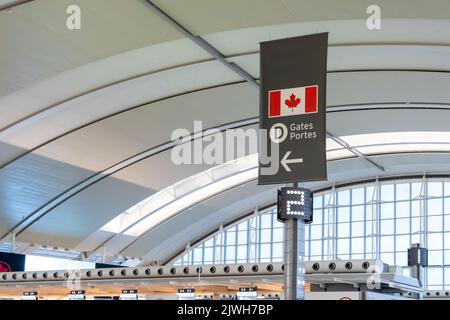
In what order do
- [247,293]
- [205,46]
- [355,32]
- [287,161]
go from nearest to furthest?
[287,161]
[355,32]
[247,293]
[205,46]

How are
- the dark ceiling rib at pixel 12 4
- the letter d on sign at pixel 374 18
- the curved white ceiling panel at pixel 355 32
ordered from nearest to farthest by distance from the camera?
the letter d on sign at pixel 374 18
the dark ceiling rib at pixel 12 4
the curved white ceiling panel at pixel 355 32

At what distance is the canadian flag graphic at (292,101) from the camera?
37.0 ft

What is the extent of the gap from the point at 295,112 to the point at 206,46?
35.0 ft

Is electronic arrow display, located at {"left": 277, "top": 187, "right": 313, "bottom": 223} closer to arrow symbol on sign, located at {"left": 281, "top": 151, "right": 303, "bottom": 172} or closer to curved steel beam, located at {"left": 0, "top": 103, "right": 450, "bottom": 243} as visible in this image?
arrow symbol on sign, located at {"left": 281, "top": 151, "right": 303, "bottom": 172}

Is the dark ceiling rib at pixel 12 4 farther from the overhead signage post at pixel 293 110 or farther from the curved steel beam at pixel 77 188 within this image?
the curved steel beam at pixel 77 188

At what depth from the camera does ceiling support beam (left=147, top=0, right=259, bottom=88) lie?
1907 cm

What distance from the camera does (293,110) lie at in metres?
11.4

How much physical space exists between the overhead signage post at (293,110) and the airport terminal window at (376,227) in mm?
27131

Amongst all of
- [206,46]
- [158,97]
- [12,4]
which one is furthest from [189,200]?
[12,4]

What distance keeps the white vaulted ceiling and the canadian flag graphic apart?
6791 millimetres

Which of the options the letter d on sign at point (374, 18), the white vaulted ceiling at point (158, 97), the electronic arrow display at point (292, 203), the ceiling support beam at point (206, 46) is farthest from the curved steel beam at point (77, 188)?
the electronic arrow display at point (292, 203)

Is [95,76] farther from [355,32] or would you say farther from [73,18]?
[355,32]
